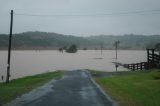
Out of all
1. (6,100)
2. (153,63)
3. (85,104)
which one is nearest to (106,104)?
(85,104)

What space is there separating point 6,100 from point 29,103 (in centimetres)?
216

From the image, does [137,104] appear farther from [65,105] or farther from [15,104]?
[15,104]

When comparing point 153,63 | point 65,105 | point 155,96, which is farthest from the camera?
point 153,63

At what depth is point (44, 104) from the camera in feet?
53.1

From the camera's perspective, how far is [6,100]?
18.0m

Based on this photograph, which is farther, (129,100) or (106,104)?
(129,100)

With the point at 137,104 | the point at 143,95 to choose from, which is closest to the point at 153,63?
the point at 143,95

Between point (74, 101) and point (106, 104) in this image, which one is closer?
point (106, 104)

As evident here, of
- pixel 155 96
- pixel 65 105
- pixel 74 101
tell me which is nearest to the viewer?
pixel 65 105

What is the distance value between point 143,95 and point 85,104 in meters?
5.02

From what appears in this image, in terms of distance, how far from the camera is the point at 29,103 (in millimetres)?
16469

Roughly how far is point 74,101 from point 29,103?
2.52m

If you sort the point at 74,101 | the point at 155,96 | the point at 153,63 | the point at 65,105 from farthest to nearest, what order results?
1. the point at 153,63
2. the point at 155,96
3. the point at 74,101
4. the point at 65,105

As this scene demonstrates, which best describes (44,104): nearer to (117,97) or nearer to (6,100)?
(6,100)
